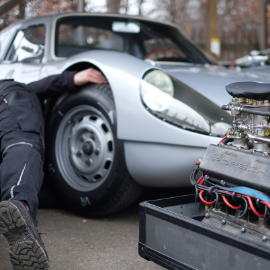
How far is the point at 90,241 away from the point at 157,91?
3.28 ft

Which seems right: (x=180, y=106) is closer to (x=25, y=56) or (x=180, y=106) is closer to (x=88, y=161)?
(x=88, y=161)

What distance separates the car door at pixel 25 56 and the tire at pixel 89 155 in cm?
67

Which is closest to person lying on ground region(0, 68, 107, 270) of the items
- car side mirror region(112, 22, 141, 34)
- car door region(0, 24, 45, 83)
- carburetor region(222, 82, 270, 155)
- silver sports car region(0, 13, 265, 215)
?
silver sports car region(0, 13, 265, 215)

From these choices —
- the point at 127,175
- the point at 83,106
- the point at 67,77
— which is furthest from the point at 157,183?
the point at 67,77

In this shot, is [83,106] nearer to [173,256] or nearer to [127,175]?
[127,175]

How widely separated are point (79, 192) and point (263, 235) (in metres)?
1.52

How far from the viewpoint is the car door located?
141 inches

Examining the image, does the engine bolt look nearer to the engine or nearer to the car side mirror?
the engine

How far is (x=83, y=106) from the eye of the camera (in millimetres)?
2934

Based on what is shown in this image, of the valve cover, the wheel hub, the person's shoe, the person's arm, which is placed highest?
the person's arm

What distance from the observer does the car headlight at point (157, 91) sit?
2.53 metres

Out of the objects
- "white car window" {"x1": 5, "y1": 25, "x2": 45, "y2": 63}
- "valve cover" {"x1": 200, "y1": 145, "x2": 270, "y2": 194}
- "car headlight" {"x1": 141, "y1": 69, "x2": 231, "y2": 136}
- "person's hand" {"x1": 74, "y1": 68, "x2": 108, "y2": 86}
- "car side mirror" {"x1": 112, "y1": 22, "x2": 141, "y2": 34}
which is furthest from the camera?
"car side mirror" {"x1": 112, "y1": 22, "x2": 141, "y2": 34}

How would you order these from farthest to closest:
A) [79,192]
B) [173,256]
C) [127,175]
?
1. [79,192]
2. [127,175]
3. [173,256]

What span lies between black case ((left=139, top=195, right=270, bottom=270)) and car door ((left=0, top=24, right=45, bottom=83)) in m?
1.94
